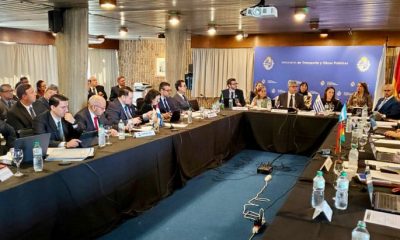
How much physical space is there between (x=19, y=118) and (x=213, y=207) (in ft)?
9.32

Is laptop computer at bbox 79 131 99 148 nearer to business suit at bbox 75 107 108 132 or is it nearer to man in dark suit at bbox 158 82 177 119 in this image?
business suit at bbox 75 107 108 132

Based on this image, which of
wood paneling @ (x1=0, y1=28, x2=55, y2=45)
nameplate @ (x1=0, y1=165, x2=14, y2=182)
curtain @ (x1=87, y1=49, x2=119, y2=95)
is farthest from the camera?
curtain @ (x1=87, y1=49, x2=119, y2=95)

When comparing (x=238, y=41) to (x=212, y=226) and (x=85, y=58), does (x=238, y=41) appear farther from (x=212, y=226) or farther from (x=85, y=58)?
(x=212, y=226)

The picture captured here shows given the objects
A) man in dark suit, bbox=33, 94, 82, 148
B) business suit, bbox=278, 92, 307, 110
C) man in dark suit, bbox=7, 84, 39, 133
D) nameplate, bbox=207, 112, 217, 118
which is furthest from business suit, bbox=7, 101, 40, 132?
business suit, bbox=278, 92, 307, 110

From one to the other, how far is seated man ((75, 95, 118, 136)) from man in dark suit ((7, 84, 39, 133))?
1.18 metres

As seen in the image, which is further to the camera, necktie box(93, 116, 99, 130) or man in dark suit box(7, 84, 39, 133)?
man in dark suit box(7, 84, 39, 133)

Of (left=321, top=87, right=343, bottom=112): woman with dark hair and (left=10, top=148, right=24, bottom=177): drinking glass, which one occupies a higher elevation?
(left=321, top=87, right=343, bottom=112): woman with dark hair

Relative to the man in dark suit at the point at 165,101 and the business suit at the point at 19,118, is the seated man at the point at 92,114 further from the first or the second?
the man in dark suit at the point at 165,101

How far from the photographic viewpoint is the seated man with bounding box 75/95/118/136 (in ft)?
12.6

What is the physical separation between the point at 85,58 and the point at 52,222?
10.7 feet

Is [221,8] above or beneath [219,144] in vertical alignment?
above

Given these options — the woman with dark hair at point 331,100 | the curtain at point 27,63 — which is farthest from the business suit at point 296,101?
the curtain at point 27,63

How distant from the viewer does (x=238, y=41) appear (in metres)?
9.67

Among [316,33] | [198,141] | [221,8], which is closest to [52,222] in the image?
[198,141]
